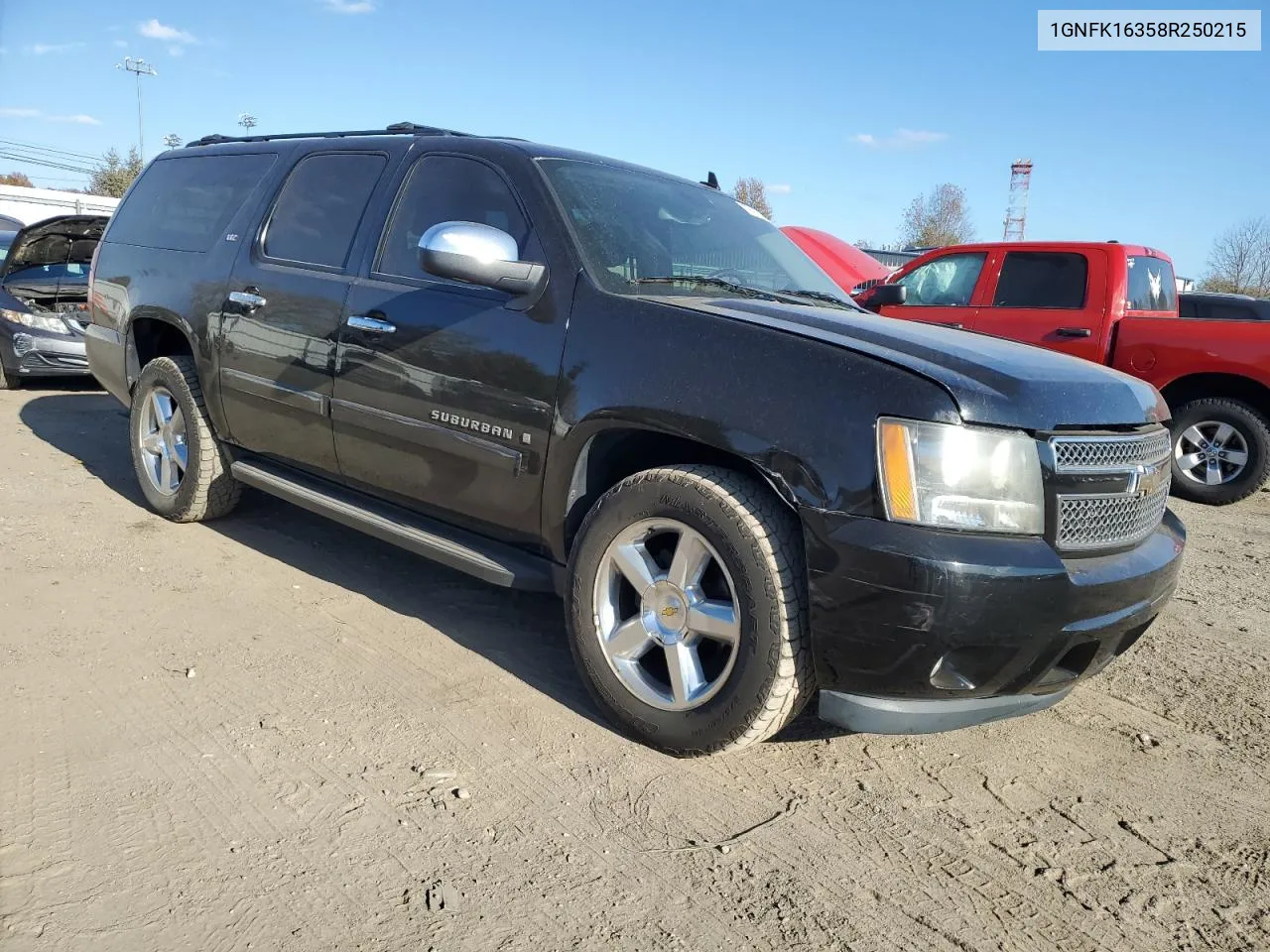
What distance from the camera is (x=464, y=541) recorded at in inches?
135

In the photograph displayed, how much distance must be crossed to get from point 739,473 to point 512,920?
1303 millimetres

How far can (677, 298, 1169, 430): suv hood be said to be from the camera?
247 centimetres

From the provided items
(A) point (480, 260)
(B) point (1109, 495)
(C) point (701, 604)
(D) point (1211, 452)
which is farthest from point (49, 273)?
(D) point (1211, 452)

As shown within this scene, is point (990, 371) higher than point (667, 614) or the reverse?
higher

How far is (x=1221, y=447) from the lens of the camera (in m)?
7.18

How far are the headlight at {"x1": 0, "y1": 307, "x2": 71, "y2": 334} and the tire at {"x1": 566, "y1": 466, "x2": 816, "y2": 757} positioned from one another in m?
7.84

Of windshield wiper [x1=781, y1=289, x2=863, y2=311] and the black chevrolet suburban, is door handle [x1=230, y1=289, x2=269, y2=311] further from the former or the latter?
windshield wiper [x1=781, y1=289, x2=863, y2=311]

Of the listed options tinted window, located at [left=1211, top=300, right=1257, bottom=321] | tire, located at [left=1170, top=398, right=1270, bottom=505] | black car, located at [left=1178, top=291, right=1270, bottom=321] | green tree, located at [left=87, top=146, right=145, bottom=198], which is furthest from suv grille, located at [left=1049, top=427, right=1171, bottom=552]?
green tree, located at [left=87, top=146, right=145, bottom=198]

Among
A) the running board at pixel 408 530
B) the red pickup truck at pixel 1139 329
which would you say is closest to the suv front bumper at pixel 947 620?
the running board at pixel 408 530

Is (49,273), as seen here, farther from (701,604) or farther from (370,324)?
(701,604)

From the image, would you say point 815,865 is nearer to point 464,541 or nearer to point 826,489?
point 826,489

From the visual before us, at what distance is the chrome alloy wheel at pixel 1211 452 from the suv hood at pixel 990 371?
4814 millimetres

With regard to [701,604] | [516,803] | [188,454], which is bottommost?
[516,803]

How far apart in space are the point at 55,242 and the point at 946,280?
830cm
